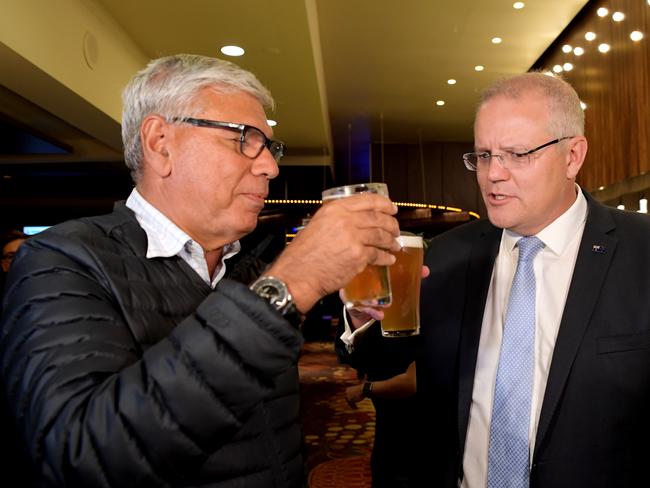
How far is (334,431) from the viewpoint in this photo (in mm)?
5070

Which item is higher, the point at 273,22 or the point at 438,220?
the point at 273,22

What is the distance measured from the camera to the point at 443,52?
7512mm

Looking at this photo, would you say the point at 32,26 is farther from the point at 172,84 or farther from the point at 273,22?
the point at 172,84

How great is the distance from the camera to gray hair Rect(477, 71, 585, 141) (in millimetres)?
1791

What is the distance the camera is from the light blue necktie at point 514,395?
1.55 metres

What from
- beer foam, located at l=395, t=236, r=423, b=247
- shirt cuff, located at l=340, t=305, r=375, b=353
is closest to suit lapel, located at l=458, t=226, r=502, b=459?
shirt cuff, located at l=340, t=305, r=375, b=353

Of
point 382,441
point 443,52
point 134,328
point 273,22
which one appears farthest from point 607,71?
point 134,328

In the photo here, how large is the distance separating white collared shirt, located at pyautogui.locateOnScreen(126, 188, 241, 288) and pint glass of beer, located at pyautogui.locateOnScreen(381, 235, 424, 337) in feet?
1.37

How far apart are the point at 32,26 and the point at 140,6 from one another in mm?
1194

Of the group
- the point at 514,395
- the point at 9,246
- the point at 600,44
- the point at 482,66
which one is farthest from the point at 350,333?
the point at 482,66

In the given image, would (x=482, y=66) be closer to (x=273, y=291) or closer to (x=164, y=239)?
(x=164, y=239)

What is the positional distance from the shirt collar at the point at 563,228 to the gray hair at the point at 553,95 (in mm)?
230

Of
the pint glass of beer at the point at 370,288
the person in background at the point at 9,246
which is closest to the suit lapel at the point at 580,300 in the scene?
the pint glass of beer at the point at 370,288

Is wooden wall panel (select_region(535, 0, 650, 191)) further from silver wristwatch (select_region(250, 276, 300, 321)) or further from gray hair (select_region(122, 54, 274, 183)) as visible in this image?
silver wristwatch (select_region(250, 276, 300, 321))
